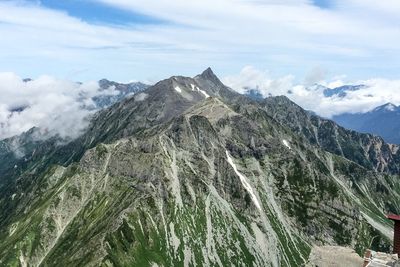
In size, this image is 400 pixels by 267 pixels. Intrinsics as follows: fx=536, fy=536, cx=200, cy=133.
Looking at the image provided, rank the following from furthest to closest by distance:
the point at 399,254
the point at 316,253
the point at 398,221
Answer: the point at 316,253, the point at 399,254, the point at 398,221

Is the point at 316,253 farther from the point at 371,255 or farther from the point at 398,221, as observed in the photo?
the point at 398,221

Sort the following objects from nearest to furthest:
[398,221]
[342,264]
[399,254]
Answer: [398,221], [399,254], [342,264]

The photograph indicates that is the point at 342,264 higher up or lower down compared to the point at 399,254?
lower down

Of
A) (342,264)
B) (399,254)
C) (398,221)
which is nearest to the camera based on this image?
(398,221)

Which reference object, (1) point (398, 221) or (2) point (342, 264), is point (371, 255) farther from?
(2) point (342, 264)

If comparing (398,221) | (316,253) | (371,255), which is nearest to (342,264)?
(316,253)

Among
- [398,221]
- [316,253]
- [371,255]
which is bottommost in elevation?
[316,253]

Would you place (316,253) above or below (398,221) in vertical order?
below

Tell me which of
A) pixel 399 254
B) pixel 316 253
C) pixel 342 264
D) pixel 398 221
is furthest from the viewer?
pixel 316 253

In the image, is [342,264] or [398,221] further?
[342,264]

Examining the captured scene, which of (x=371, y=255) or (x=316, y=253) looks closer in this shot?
(x=371, y=255)
